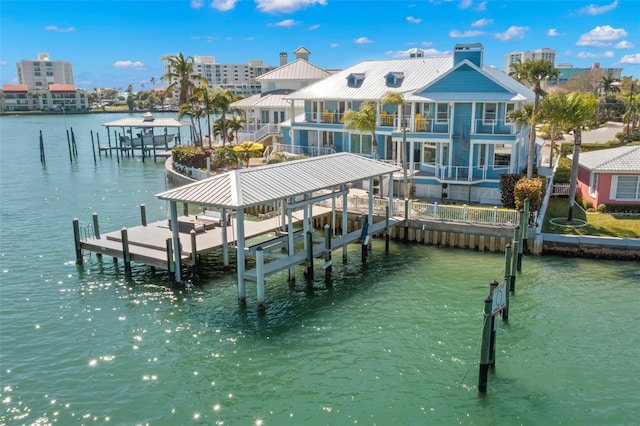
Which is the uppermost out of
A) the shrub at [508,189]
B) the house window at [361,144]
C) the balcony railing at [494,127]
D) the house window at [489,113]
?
the house window at [489,113]

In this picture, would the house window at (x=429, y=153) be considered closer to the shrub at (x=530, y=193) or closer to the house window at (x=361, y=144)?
the house window at (x=361, y=144)

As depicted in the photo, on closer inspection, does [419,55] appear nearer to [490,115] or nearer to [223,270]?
[490,115]

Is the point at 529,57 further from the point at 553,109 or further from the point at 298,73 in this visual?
the point at 553,109

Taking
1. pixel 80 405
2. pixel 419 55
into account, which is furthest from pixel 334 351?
pixel 419 55

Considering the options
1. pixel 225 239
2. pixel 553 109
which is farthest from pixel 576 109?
pixel 225 239

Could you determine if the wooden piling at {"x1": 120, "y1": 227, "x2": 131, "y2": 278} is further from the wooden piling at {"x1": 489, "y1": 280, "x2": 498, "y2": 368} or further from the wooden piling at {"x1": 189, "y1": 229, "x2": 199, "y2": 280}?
the wooden piling at {"x1": 489, "y1": 280, "x2": 498, "y2": 368}

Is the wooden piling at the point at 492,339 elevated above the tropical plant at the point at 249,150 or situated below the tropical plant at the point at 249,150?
below

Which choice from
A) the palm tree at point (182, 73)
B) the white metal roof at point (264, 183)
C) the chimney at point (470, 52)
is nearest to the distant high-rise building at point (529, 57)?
the chimney at point (470, 52)
